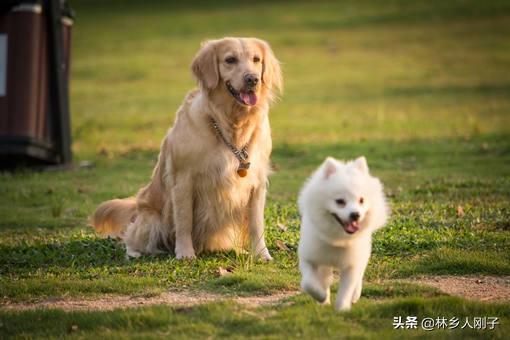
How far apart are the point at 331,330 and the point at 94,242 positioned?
12.4ft

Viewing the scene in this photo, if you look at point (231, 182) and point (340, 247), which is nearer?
point (340, 247)

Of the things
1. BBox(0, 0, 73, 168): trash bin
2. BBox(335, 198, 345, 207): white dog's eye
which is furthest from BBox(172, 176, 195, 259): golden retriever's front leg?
BBox(0, 0, 73, 168): trash bin

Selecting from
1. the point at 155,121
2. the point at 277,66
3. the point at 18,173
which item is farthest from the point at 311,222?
the point at 155,121

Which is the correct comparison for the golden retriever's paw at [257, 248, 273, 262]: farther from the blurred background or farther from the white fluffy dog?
the blurred background

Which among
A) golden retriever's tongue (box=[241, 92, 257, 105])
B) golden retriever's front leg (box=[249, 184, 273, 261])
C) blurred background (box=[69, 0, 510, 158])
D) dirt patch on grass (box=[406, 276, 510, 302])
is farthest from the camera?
blurred background (box=[69, 0, 510, 158])

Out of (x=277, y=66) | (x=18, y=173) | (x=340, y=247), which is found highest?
(x=277, y=66)

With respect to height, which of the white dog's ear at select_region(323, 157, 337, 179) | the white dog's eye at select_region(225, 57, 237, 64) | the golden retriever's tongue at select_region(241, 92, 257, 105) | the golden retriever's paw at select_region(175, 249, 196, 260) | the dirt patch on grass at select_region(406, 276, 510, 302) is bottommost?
the golden retriever's paw at select_region(175, 249, 196, 260)

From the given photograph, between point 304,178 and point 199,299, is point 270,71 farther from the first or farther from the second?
point 304,178

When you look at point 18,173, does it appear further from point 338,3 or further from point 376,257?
point 338,3

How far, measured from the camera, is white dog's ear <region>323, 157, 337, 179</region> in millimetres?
5770

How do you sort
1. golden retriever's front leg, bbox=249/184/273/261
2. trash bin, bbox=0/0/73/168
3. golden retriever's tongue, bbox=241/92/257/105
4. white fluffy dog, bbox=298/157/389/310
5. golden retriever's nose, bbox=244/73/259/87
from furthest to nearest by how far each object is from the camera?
1. trash bin, bbox=0/0/73/168
2. golden retriever's front leg, bbox=249/184/273/261
3. golden retriever's tongue, bbox=241/92/257/105
4. golden retriever's nose, bbox=244/73/259/87
5. white fluffy dog, bbox=298/157/389/310

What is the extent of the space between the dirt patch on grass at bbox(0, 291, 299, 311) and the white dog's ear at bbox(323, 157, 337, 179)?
43.6 inches

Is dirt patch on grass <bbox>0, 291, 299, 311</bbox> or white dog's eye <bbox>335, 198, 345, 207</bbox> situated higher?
white dog's eye <bbox>335, 198, 345, 207</bbox>

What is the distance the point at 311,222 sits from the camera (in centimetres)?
594
